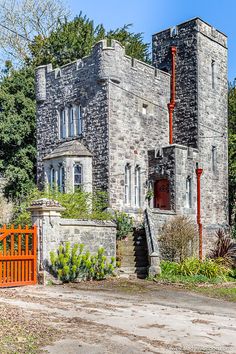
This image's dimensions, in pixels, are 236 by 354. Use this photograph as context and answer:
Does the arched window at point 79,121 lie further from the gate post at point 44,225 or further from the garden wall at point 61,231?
the gate post at point 44,225

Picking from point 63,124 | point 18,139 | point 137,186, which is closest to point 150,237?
point 137,186

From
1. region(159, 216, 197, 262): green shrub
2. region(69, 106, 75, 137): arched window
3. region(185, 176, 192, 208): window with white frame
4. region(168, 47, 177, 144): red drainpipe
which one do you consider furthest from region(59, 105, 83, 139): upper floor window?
region(159, 216, 197, 262): green shrub

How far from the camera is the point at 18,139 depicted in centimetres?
2720

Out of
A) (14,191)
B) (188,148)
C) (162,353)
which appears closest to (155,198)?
(188,148)

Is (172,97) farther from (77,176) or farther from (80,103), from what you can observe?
(77,176)

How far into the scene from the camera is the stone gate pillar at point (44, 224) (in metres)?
14.3

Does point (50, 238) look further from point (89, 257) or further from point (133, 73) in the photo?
point (133, 73)

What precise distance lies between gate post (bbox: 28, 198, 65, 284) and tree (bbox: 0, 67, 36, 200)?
12.5 m

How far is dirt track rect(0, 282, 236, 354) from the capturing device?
724 cm

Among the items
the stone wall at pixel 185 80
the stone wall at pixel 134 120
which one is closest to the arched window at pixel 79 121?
the stone wall at pixel 134 120

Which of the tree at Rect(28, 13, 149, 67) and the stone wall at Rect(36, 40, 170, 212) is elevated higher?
the tree at Rect(28, 13, 149, 67)

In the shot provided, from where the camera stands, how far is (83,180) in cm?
2252

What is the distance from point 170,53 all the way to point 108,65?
4628mm

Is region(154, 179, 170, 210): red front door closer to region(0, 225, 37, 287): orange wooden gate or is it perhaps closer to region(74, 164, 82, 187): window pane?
region(74, 164, 82, 187): window pane
